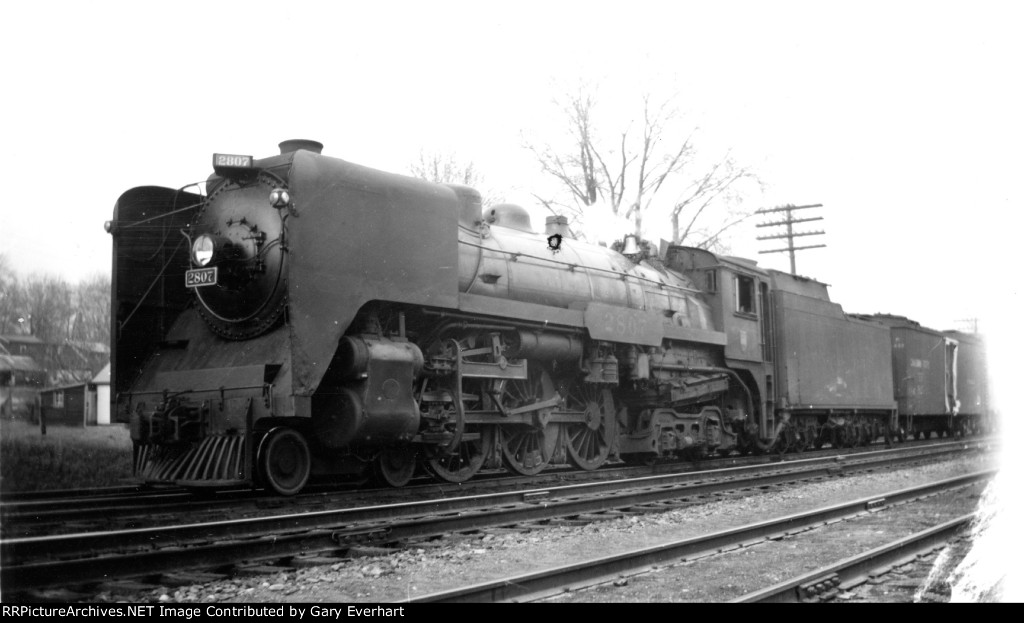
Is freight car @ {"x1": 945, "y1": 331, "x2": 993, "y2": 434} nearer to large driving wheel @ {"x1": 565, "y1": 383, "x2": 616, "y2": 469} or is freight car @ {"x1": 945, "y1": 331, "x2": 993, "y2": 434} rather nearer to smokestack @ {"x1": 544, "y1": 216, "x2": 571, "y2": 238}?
large driving wheel @ {"x1": 565, "y1": 383, "x2": 616, "y2": 469}

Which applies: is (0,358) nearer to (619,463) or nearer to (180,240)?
(180,240)

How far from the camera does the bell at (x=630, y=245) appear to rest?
1378 centimetres

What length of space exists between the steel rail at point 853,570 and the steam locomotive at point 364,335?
14.4 ft

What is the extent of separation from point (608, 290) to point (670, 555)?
22.3 ft

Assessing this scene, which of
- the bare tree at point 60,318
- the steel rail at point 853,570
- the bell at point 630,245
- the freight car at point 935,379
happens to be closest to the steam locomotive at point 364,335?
the bare tree at point 60,318

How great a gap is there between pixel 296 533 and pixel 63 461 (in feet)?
22.0

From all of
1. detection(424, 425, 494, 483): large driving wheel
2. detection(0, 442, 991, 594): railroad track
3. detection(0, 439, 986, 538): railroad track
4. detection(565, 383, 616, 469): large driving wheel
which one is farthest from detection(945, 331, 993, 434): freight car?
detection(424, 425, 494, 483): large driving wheel

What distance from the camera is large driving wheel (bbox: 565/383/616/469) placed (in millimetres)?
11688

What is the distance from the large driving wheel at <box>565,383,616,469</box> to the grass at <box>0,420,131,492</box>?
5.73 m

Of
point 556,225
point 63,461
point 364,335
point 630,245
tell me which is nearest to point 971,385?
point 630,245

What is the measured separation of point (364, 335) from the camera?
27.2 feet

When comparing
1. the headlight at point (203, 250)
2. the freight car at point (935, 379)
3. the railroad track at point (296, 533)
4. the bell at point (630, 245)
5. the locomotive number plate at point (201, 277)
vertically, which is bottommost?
the railroad track at point (296, 533)

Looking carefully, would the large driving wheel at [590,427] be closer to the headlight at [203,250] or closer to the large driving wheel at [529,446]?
the large driving wheel at [529,446]

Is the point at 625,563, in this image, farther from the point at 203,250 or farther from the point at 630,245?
the point at 630,245
